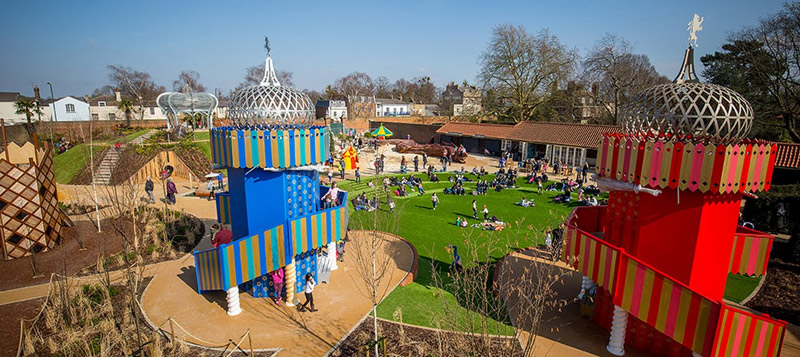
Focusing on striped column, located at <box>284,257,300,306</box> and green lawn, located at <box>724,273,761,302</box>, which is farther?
green lawn, located at <box>724,273,761,302</box>

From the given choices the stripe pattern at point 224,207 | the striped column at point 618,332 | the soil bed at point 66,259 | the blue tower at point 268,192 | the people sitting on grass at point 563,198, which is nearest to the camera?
the striped column at point 618,332

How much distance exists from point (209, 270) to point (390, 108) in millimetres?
79629

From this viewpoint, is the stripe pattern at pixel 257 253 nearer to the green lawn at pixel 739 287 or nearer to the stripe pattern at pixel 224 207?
the stripe pattern at pixel 224 207

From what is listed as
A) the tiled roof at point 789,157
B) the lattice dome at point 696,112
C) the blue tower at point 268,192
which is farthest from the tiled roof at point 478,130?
the lattice dome at point 696,112

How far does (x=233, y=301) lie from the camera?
11508 millimetres

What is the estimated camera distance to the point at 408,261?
50.0ft

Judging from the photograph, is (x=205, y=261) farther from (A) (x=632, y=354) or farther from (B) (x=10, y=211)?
(A) (x=632, y=354)

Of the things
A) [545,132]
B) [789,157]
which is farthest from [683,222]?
[545,132]

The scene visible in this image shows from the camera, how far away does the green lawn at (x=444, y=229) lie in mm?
12369

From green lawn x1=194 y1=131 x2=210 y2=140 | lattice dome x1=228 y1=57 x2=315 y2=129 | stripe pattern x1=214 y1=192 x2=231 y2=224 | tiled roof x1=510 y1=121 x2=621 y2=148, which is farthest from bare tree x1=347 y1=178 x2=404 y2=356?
green lawn x1=194 y1=131 x2=210 y2=140

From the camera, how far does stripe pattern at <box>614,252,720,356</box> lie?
294 inches

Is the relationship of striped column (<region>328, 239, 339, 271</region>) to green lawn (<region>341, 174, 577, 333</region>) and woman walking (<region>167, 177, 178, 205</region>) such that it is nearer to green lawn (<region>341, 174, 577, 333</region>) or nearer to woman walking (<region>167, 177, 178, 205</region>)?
green lawn (<region>341, 174, 577, 333</region>)

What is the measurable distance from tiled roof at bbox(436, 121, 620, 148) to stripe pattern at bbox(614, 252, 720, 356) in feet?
77.9

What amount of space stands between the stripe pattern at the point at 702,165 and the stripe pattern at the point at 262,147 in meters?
8.00
